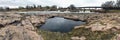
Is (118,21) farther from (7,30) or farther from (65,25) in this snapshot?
(7,30)

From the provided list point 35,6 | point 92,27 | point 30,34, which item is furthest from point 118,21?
point 35,6

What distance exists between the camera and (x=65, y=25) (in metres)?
42.5

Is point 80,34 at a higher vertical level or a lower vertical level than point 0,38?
lower

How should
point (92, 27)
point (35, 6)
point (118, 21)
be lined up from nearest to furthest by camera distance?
point (92, 27) < point (118, 21) < point (35, 6)

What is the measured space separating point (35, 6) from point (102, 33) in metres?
113

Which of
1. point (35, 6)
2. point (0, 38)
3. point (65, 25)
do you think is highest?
point (0, 38)

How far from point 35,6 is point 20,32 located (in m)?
125

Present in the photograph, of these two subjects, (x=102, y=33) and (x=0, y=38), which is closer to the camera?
(x=0, y=38)

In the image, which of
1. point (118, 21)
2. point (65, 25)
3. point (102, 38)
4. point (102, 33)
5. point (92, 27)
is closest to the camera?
point (102, 38)

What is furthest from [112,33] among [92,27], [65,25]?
[65,25]

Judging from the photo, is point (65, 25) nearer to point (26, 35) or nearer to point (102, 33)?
point (102, 33)

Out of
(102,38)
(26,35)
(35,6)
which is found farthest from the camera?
(35,6)

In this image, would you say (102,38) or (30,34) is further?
(102,38)

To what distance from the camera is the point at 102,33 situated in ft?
96.1
